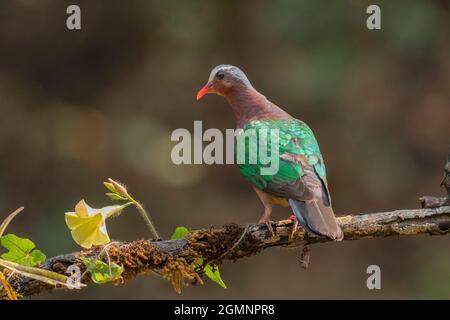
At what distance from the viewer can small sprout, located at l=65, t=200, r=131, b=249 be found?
320cm

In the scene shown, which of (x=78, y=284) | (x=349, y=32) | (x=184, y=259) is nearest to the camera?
(x=78, y=284)

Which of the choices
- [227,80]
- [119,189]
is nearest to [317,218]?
[119,189]

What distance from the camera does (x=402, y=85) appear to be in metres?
8.59

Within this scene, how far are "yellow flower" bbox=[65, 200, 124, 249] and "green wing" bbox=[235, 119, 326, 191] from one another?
1059mm

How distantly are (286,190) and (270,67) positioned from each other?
4403 mm

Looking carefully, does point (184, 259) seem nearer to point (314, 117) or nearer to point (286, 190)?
point (286, 190)

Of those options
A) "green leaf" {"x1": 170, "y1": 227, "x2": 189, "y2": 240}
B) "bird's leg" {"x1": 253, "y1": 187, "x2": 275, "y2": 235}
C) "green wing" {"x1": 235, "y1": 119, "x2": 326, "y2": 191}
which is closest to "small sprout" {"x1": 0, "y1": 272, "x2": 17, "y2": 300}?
"green leaf" {"x1": 170, "y1": 227, "x2": 189, "y2": 240}

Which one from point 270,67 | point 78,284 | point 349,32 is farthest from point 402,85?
point 78,284

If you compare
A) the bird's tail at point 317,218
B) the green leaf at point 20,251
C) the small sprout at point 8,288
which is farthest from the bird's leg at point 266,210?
the small sprout at point 8,288

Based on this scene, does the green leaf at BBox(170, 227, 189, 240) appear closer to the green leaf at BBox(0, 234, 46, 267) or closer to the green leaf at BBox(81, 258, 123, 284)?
the green leaf at BBox(81, 258, 123, 284)

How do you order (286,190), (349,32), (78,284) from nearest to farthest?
(78,284), (286,190), (349,32)

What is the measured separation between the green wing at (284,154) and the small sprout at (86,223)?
1.06 metres

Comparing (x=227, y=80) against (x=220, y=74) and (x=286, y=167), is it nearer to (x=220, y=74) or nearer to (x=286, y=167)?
(x=220, y=74)

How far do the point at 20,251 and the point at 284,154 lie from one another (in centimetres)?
143
